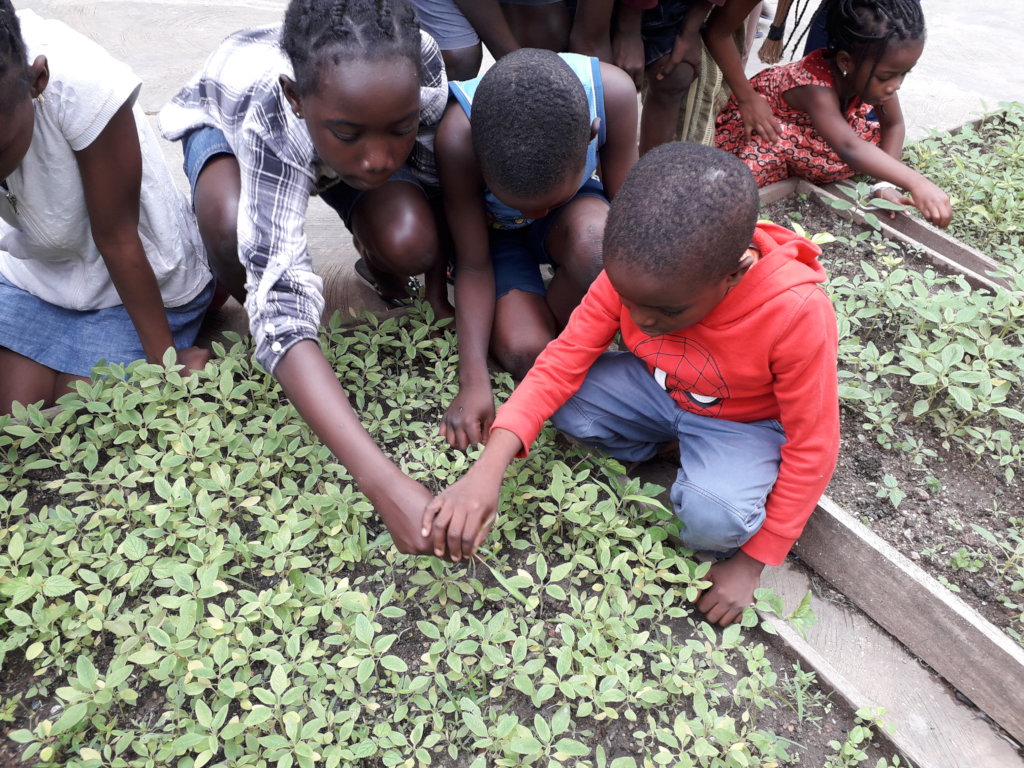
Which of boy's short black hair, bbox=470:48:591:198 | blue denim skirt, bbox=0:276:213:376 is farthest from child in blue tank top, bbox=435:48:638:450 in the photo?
blue denim skirt, bbox=0:276:213:376

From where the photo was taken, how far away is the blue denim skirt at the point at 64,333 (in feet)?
6.89

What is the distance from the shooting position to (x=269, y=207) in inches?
73.5

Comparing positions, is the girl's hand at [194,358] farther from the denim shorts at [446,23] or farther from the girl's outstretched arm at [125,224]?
the denim shorts at [446,23]

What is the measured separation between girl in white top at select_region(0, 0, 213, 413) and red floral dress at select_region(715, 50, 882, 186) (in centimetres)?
212

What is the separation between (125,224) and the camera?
1.99 metres

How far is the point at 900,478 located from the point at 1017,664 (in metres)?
0.57

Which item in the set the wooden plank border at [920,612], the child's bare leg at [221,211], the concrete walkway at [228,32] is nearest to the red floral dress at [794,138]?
the concrete walkway at [228,32]

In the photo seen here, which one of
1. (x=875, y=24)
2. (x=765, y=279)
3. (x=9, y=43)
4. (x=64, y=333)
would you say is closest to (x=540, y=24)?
(x=875, y=24)

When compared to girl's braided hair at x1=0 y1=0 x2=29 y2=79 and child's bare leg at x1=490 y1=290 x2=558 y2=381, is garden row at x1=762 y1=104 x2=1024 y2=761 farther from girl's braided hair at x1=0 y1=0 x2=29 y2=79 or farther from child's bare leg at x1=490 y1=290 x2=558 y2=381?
girl's braided hair at x1=0 y1=0 x2=29 y2=79

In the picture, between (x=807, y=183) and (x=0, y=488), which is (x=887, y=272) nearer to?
(x=807, y=183)

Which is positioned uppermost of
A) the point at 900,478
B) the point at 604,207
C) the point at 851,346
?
the point at 604,207

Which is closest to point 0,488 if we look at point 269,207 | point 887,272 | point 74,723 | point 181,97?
point 74,723

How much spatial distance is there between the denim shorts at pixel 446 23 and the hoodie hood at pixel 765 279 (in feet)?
4.73

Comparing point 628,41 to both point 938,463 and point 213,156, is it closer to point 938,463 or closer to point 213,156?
point 213,156
